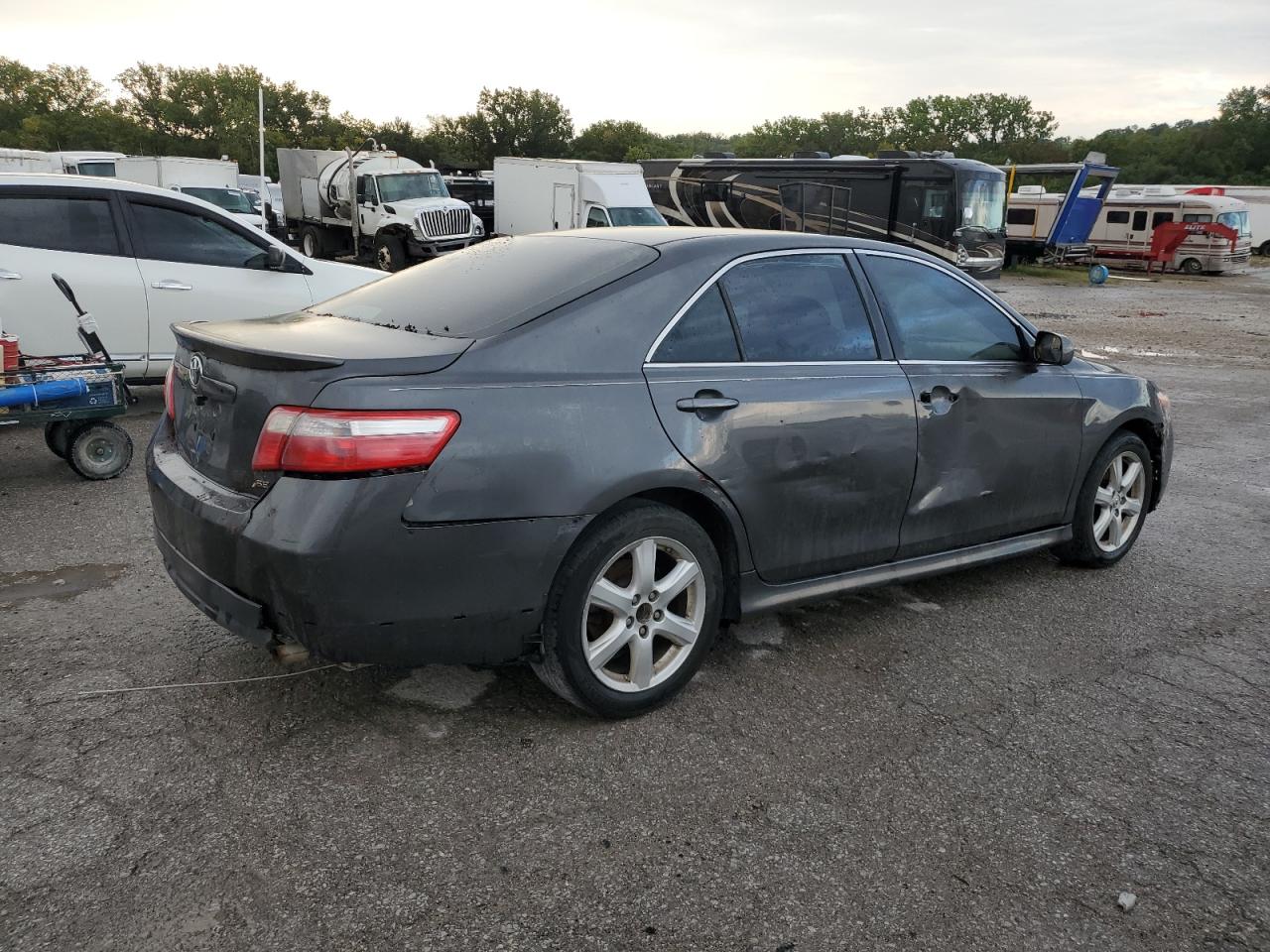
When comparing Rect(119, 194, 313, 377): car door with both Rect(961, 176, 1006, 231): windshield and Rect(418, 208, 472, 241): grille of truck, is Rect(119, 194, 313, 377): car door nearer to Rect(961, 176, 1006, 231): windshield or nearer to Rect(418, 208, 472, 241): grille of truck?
Rect(418, 208, 472, 241): grille of truck

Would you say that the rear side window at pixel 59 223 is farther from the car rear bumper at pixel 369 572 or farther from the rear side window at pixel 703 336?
the rear side window at pixel 703 336

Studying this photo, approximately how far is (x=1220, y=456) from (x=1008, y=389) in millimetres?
4811

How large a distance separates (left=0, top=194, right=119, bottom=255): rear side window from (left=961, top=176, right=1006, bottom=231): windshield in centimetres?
2173

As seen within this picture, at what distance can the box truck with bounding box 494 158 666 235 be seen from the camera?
2300 centimetres

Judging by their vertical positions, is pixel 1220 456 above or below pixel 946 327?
below

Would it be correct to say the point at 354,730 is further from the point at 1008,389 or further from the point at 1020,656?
the point at 1008,389

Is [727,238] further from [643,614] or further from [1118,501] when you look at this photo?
[1118,501]

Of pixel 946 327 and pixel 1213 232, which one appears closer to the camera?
pixel 946 327

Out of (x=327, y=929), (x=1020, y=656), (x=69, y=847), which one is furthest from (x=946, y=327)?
(x=69, y=847)

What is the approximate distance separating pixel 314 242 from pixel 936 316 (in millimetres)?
26826

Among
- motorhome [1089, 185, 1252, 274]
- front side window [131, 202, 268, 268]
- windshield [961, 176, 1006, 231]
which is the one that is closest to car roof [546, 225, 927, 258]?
front side window [131, 202, 268, 268]

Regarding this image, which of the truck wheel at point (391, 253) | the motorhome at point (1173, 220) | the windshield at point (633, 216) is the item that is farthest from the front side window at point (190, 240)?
the motorhome at point (1173, 220)

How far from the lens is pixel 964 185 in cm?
2470

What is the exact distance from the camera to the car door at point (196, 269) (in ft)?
23.8
